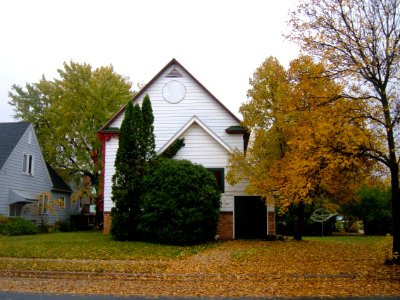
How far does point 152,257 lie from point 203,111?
1208cm

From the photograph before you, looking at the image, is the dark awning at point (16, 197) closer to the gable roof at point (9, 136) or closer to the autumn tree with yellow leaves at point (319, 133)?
the gable roof at point (9, 136)

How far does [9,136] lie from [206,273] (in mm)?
23667

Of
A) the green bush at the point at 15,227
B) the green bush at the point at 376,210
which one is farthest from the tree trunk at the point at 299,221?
the green bush at the point at 15,227

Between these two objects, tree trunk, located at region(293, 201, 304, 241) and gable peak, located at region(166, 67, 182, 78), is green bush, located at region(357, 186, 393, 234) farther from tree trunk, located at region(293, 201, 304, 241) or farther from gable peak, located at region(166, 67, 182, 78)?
gable peak, located at region(166, 67, 182, 78)

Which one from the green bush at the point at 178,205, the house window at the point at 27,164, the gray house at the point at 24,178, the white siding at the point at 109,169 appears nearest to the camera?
the green bush at the point at 178,205

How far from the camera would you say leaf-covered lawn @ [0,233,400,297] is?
10219mm

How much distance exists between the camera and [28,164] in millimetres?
32312

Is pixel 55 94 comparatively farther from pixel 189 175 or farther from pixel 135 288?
pixel 135 288

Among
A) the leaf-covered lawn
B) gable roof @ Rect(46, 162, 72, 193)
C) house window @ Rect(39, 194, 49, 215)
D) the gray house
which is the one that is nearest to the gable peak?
the leaf-covered lawn

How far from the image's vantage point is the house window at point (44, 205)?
107 feet

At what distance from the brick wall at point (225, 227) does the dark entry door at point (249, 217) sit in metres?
0.43

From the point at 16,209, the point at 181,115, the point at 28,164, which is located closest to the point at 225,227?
the point at 181,115

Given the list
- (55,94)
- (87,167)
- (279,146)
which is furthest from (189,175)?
(55,94)

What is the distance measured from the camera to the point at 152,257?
50.0 feet
